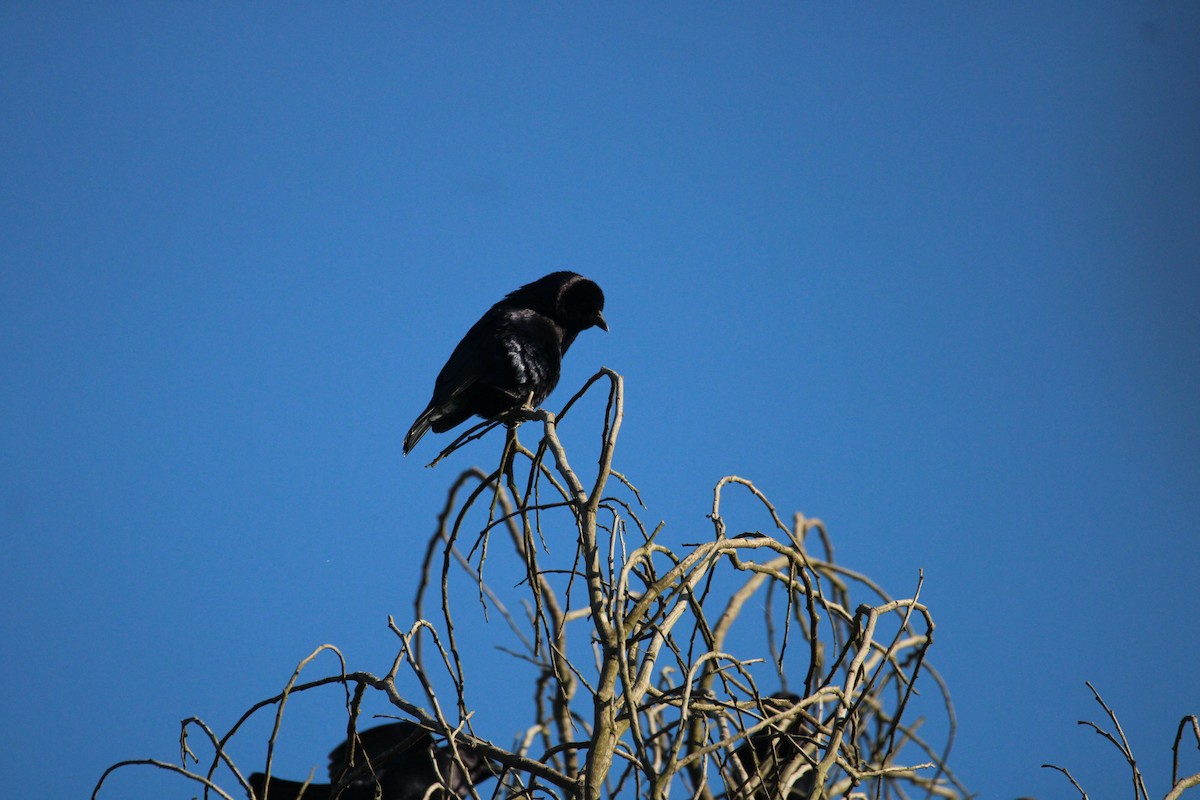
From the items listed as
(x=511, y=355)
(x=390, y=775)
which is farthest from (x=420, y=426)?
(x=390, y=775)

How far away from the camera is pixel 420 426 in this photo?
4.59 metres

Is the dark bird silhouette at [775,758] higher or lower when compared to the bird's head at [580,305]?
lower

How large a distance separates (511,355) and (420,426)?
0.54m

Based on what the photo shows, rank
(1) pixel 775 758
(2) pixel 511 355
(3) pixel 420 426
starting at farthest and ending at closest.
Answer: (2) pixel 511 355
(3) pixel 420 426
(1) pixel 775 758

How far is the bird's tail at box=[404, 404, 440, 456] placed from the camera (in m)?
4.51

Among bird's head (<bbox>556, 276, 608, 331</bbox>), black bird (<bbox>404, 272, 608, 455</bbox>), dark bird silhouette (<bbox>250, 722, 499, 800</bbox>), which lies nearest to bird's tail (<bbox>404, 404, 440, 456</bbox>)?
black bird (<bbox>404, 272, 608, 455</bbox>)

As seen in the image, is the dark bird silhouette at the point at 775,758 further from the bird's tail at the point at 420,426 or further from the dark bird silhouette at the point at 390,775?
the bird's tail at the point at 420,426

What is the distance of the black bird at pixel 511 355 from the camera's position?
4.74m

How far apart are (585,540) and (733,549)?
0.39 metres

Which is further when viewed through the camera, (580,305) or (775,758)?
(580,305)

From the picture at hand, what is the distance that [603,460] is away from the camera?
6.86 ft

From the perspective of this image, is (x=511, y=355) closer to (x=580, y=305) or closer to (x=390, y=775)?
(x=580, y=305)

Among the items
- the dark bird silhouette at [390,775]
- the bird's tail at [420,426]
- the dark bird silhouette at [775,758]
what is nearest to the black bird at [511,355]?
the bird's tail at [420,426]

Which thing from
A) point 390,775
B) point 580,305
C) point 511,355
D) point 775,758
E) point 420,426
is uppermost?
point 580,305
